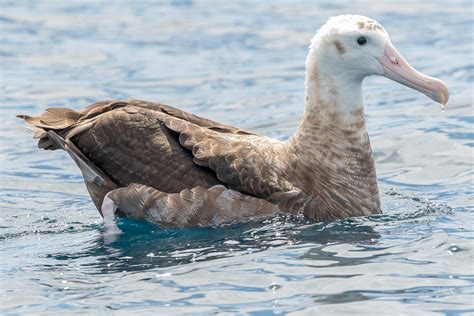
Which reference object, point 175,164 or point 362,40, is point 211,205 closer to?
point 175,164

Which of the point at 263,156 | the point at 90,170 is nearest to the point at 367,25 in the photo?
the point at 263,156

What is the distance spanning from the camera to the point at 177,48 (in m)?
19.1

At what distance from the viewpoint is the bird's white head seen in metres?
9.44

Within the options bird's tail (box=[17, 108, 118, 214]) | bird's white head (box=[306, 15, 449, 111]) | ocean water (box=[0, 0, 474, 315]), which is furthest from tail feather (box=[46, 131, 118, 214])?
bird's white head (box=[306, 15, 449, 111])

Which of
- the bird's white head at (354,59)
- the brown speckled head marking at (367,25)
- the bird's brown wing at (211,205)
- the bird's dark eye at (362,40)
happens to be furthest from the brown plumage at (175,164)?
the brown speckled head marking at (367,25)

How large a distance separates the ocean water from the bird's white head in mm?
1050

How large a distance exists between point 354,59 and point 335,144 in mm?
668

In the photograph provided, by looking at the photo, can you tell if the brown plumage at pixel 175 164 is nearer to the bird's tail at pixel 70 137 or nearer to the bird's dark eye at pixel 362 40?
the bird's tail at pixel 70 137

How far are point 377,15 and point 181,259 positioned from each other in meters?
13.1

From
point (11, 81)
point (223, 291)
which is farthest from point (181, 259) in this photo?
point (11, 81)

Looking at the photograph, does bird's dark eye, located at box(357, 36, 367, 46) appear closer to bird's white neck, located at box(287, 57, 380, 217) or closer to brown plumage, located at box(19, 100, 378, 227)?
bird's white neck, located at box(287, 57, 380, 217)

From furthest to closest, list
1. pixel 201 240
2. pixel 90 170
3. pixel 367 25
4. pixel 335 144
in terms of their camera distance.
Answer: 1. pixel 90 170
2. pixel 335 144
3. pixel 367 25
4. pixel 201 240

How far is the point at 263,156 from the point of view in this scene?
946cm

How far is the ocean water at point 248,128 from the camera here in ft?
26.0
